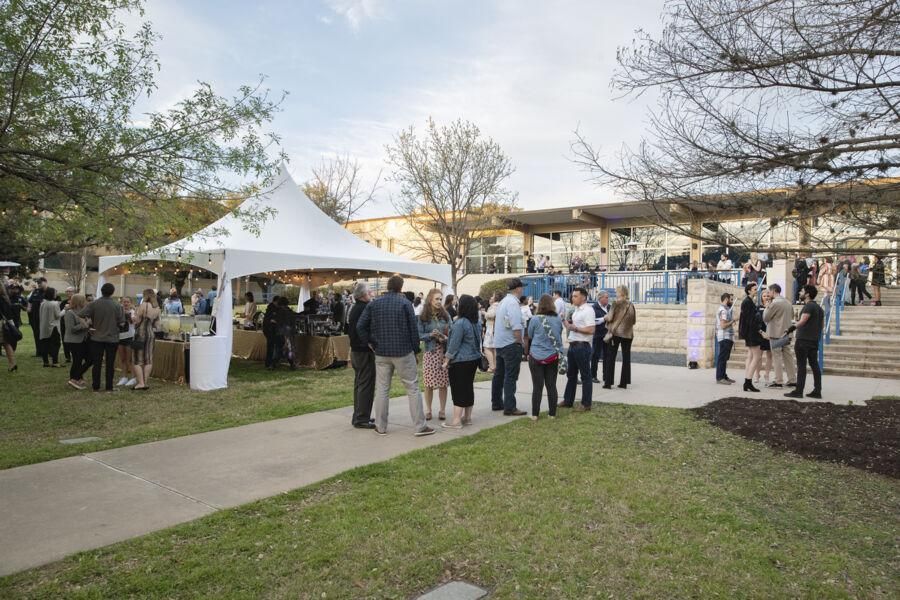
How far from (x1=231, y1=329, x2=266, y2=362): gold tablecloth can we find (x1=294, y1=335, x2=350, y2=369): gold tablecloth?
5.17 ft

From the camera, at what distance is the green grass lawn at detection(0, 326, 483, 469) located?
6.45 meters

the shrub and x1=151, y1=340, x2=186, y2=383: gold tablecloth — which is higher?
the shrub


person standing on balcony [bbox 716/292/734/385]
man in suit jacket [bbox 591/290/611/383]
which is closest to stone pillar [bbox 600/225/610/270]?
man in suit jacket [bbox 591/290/611/383]

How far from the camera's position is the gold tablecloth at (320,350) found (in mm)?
12766

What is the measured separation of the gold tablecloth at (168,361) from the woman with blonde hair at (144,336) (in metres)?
0.71

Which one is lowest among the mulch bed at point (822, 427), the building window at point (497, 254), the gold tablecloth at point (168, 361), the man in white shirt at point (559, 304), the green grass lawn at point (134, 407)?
the green grass lawn at point (134, 407)

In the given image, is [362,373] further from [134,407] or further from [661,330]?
[661,330]

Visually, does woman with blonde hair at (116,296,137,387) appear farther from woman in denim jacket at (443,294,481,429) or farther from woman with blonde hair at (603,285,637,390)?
woman with blonde hair at (603,285,637,390)

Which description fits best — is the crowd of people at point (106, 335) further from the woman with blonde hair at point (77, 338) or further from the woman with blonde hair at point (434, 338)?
the woman with blonde hair at point (434, 338)

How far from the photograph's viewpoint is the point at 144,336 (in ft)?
32.4

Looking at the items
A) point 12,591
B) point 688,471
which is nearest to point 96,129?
point 12,591

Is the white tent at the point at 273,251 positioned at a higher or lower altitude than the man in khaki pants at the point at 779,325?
higher

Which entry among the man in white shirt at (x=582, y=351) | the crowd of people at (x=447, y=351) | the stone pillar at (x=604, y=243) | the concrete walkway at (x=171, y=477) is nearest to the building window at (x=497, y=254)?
the stone pillar at (x=604, y=243)

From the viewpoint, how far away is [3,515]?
13.6ft
